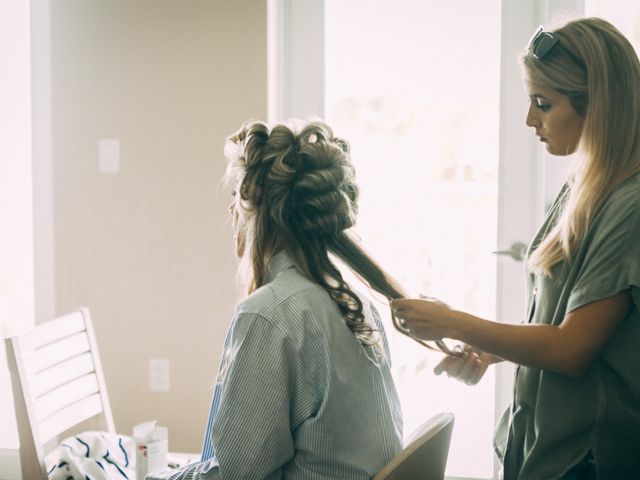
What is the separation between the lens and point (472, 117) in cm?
232

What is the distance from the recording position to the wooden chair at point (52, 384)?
5.24 feet

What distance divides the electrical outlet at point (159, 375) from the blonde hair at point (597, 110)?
1.69 m

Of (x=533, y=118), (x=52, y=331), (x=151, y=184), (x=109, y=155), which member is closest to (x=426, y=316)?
(x=533, y=118)

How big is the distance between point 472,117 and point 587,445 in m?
1.37

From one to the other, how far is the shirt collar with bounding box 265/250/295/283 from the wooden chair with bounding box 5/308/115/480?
741 mm

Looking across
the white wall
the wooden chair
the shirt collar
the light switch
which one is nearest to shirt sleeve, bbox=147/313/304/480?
the shirt collar

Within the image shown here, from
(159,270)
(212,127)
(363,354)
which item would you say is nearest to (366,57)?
(212,127)

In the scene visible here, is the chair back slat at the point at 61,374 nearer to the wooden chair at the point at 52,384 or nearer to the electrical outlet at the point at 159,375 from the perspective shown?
the wooden chair at the point at 52,384

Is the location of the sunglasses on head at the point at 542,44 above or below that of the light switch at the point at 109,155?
above

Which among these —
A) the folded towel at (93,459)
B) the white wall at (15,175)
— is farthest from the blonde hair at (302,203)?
the white wall at (15,175)

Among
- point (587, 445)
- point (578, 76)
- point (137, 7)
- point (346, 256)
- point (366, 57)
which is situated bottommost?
point (587, 445)

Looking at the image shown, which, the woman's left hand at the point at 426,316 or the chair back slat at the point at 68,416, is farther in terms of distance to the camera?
the chair back slat at the point at 68,416

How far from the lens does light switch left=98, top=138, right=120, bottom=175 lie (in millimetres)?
2502

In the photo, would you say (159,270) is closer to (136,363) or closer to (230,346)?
(136,363)
